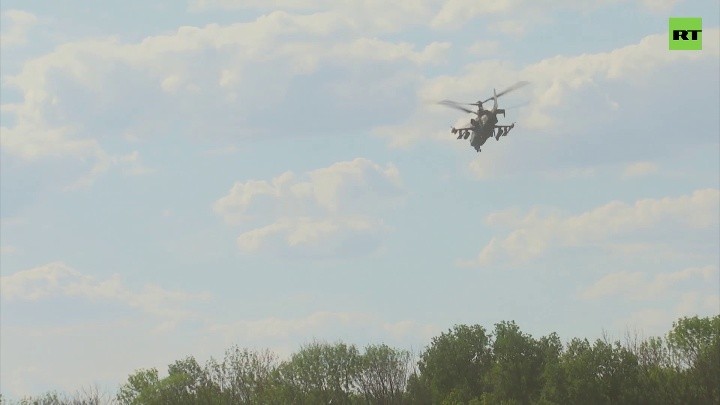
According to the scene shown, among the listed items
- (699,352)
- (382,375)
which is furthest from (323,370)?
(699,352)

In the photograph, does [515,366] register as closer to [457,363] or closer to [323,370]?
[457,363]

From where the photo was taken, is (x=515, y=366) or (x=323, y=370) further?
(x=323, y=370)

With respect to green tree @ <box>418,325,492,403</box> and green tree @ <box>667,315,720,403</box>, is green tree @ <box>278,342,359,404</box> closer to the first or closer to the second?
green tree @ <box>418,325,492,403</box>

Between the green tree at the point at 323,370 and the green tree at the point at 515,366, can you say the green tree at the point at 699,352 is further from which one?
the green tree at the point at 323,370

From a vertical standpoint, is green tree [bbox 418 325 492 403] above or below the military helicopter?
below

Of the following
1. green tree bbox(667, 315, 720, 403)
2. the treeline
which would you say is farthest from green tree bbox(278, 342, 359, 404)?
green tree bbox(667, 315, 720, 403)

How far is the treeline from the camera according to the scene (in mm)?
84125

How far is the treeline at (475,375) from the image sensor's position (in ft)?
276

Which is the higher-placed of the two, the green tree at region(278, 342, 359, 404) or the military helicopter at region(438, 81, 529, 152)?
the military helicopter at region(438, 81, 529, 152)

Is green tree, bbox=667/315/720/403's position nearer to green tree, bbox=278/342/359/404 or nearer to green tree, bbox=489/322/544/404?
green tree, bbox=489/322/544/404

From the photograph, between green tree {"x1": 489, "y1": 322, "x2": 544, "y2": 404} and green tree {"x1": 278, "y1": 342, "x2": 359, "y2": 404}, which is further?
green tree {"x1": 278, "y1": 342, "x2": 359, "y2": 404}

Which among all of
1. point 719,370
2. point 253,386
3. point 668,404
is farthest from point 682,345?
point 253,386

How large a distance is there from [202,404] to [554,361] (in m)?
31.9

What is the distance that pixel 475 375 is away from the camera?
9206 centimetres
